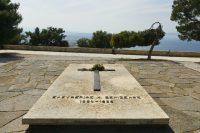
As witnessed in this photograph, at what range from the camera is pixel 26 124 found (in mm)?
5227

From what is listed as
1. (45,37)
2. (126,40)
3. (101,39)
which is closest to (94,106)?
(126,40)

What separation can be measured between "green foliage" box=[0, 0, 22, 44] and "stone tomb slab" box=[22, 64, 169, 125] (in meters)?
13.2

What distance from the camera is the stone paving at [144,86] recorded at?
18.0 ft

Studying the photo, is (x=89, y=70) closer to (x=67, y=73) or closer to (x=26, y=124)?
(x=67, y=73)

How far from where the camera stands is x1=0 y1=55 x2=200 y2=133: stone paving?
5474 millimetres

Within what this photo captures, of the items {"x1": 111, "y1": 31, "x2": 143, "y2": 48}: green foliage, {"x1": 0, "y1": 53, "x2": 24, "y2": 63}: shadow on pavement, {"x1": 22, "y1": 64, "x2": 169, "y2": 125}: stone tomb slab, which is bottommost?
{"x1": 22, "y1": 64, "x2": 169, "y2": 125}: stone tomb slab

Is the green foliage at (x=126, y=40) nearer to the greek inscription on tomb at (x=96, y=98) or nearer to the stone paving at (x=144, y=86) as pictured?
the stone paving at (x=144, y=86)

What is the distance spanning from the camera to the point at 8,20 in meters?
19.5

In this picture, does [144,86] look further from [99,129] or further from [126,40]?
[126,40]

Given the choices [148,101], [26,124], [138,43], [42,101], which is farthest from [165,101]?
[138,43]

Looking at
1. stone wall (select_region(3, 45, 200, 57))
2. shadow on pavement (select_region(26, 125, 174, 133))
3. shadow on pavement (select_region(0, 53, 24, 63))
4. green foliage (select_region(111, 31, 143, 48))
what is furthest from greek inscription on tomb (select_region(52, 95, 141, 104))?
green foliage (select_region(111, 31, 143, 48))

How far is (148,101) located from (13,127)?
2771 mm

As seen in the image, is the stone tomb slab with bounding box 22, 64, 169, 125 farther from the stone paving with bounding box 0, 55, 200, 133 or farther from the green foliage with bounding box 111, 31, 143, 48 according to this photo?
the green foliage with bounding box 111, 31, 143, 48

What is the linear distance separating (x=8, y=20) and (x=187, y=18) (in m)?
12.4
